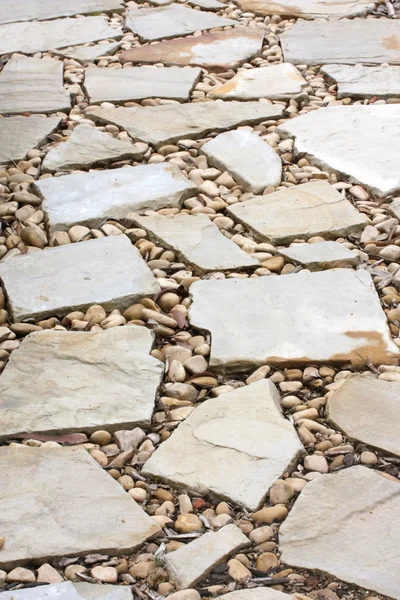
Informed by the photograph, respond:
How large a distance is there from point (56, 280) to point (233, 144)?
44.4 inches

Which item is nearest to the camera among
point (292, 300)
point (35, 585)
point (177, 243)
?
point (35, 585)

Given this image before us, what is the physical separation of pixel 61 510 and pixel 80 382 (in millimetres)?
460

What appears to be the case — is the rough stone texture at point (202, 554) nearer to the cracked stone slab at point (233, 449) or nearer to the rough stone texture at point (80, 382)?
the cracked stone slab at point (233, 449)

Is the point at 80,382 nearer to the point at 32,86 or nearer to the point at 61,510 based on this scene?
the point at 61,510

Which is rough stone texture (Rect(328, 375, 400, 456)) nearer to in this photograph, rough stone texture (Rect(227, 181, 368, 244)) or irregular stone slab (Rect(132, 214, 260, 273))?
irregular stone slab (Rect(132, 214, 260, 273))

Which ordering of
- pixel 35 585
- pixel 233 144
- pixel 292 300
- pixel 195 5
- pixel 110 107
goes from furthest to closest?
pixel 195 5 < pixel 110 107 < pixel 233 144 < pixel 292 300 < pixel 35 585

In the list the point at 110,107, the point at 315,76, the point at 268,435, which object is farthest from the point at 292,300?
the point at 315,76

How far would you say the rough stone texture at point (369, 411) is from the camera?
205 cm

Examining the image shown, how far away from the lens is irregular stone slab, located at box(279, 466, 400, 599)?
1.69 metres

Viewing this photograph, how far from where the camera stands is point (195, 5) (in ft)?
17.0

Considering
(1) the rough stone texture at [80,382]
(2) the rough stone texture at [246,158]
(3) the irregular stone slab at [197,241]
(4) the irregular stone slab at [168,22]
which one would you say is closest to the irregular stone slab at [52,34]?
(4) the irregular stone slab at [168,22]

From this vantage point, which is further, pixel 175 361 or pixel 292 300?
pixel 292 300

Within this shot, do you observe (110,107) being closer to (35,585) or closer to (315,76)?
(315,76)

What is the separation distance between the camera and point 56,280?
2.66 meters
